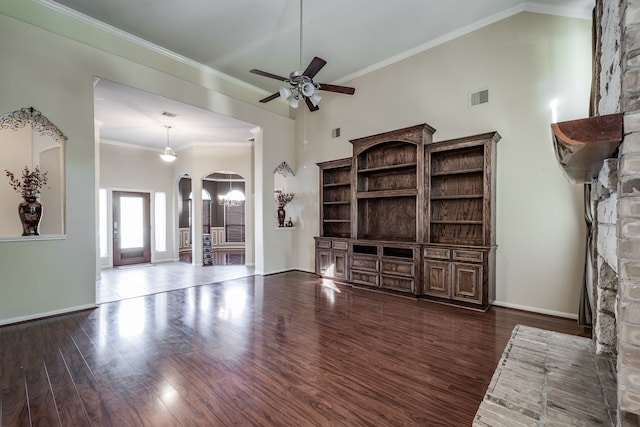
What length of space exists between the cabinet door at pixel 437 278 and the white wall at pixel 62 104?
492 cm

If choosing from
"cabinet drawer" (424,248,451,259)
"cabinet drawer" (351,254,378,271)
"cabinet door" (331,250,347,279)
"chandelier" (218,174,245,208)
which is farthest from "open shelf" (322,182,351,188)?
"chandelier" (218,174,245,208)

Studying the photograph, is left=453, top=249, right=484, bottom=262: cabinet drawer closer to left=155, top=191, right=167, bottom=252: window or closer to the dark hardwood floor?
the dark hardwood floor

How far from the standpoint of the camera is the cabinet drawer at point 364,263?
509 cm

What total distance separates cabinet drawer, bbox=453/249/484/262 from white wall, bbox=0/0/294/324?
5.22 m

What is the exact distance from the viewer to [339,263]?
18.5 feet

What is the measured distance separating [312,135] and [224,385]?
558cm

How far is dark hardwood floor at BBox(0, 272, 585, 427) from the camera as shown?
1965 mm

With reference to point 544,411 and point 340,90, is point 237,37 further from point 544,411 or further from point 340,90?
point 544,411

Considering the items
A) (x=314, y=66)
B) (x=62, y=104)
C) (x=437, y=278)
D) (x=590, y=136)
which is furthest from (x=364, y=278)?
(x=62, y=104)

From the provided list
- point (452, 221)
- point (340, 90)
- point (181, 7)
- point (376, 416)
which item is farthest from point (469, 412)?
point (181, 7)

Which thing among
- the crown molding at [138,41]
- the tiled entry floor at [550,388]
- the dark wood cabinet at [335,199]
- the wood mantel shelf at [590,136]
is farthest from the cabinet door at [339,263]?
the wood mantel shelf at [590,136]

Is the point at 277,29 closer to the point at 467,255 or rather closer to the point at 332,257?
the point at 332,257

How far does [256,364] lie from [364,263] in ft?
9.80

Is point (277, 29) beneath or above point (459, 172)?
above
